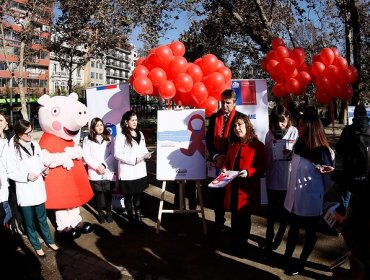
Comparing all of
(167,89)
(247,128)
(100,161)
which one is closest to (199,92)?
(167,89)

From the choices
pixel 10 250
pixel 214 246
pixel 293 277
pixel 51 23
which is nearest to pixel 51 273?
pixel 10 250

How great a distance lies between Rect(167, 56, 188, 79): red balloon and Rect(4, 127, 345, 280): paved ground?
7.97 feet

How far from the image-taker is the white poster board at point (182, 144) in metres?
5.44

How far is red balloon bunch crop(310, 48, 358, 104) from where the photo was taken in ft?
20.6

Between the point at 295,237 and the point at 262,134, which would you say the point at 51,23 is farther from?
the point at 295,237

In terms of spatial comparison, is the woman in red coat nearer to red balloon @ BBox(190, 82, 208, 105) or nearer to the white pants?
red balloon @ BBox(190, 82, 208, 105)

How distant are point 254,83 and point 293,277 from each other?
10.9 feet

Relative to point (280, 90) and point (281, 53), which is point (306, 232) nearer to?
point (280, 90)

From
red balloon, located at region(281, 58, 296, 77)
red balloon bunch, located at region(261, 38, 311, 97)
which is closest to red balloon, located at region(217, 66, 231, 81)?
red balloon bunch, located at region(261, 38, 311, 97)

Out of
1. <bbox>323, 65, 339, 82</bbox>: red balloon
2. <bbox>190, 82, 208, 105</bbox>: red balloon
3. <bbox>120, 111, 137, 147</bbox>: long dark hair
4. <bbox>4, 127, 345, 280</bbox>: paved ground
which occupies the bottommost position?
<bbox>4, 127, 345, 280</bbox>: paved ground

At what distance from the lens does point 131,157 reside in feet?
18.0

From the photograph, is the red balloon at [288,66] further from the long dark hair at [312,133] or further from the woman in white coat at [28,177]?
the woman in white coat at [28,177]

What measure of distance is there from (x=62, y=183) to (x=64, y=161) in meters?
0.31

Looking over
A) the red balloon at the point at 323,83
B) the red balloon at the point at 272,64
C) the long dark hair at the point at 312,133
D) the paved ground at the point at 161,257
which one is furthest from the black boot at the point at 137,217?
the red balloon at the point at 323,83
